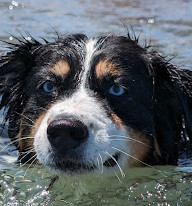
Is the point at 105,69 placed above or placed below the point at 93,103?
above

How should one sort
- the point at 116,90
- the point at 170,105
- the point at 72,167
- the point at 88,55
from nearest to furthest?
the point at 72,167
the point at 116,90
the point at 88,55
the point at 170,105

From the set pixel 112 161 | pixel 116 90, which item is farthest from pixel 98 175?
pixel 116 90

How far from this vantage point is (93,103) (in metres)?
4.88

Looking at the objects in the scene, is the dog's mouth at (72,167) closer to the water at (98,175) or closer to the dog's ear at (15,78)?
the water at (98,175)

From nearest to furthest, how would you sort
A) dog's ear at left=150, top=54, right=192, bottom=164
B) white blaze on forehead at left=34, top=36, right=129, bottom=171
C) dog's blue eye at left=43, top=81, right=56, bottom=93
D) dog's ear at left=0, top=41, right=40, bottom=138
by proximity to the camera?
white blaze on forehead at left=34, top=36, right=129, bottom=171 → dog's blue eye at left=43, top=81, right=56, bottom=93 → dog's ear at left=150, top=54, right=192, bottom=164 → dog's ear at left=0, top=41, right=40, bottom=138

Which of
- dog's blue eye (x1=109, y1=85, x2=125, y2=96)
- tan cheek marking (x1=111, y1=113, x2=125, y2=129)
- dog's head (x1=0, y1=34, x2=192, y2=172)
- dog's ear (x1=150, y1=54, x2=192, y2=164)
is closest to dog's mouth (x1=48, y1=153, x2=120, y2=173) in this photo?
dog's head (x1=0, y1=34, x2=192, y2=172)

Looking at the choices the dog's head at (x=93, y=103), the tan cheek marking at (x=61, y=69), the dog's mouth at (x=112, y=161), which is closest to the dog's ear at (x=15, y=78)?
the dog's head at (x=93, y=103)

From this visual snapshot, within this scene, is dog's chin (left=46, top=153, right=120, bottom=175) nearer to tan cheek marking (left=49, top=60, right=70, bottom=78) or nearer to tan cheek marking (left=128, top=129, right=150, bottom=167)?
tan cheek marking (left=128, top=129, right=150, bottom=167)

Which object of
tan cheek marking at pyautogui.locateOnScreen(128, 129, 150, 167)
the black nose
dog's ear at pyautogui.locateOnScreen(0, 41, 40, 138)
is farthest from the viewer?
dog's ear at pyautogui.locateOnScreen(0, 41, 40, 138)

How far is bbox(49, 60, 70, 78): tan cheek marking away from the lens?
5.13 m

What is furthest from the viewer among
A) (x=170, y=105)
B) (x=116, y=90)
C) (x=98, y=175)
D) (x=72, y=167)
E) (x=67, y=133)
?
(x=170, y=105)

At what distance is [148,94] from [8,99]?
1.33 meters

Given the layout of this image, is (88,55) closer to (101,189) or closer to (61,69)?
(61,69)

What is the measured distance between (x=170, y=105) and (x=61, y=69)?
1031mm
